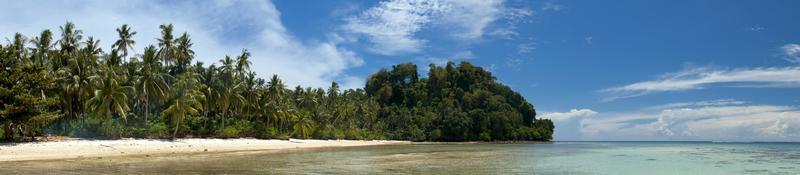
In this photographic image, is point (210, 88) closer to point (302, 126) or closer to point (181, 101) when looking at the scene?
point (181, 101)

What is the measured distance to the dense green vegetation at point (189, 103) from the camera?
35844mm

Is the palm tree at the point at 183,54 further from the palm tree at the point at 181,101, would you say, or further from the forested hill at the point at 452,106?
the forested hill at the point at 452,106

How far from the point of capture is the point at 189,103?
49.1 metres

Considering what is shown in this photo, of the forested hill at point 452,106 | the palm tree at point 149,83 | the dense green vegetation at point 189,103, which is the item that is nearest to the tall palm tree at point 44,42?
the dense green vegetation at point 189,103

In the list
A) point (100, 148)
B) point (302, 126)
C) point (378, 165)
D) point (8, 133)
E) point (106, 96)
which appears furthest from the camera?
point (302, 126)

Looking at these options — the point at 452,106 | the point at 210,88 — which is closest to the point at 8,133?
the point at 210,88

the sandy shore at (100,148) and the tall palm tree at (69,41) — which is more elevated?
the tall palm tree at (69,41)

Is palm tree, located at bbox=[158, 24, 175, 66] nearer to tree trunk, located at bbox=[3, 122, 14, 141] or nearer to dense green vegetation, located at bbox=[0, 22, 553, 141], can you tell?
dense green vegetation, located at bbox=[0, 22, 553, 141]

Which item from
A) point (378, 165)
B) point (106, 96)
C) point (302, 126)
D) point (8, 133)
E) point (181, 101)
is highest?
point (106, 96)

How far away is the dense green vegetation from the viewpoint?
35.8 meters

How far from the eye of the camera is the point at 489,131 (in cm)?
11481

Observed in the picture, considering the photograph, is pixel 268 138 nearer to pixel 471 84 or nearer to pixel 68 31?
→ pixel 68 31

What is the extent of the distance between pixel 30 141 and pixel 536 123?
116 metres

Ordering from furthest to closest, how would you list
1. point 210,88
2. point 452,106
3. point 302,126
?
point 452,106 → point 302,126 → point 210,88
